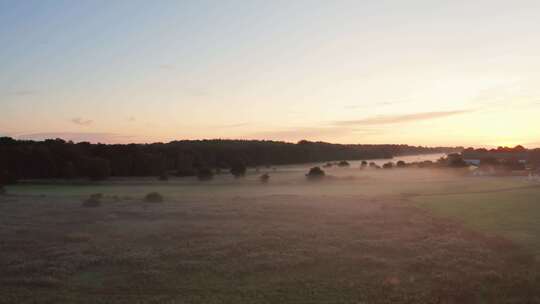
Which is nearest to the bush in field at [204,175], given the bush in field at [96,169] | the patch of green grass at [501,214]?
the bush in field at [96,169]

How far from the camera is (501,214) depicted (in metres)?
33.0

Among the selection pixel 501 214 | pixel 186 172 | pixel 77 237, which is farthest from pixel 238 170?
pixel 77 237

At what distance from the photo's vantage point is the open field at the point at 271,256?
15445mm

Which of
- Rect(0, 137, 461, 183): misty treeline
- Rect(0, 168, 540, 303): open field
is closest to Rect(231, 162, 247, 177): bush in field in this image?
Rect(0, 137, 461, 183): misty treeline

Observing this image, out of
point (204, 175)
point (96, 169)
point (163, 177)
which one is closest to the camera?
point (96, 169)

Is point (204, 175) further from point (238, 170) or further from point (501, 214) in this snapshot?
point (501, 214)

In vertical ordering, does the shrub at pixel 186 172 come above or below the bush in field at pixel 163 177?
above

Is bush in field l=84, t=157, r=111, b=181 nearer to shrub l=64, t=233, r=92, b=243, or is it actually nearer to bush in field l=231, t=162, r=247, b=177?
bush in field l=231, t=162, r=247, b=177

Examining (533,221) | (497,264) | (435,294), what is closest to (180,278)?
(435,294)

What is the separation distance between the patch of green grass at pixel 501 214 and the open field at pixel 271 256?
0.43ft

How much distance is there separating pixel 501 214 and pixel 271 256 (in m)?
20.0

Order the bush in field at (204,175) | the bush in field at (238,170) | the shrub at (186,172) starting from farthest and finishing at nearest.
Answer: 1. the shrub at (186,172)
2. the bush in field at (238,170)
3. the bush in field at (204,175)

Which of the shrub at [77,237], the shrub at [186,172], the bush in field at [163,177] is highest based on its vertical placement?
the shrub at [186,172]

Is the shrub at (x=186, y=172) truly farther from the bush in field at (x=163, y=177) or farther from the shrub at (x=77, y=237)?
the shrub at (x=77, y=237)
